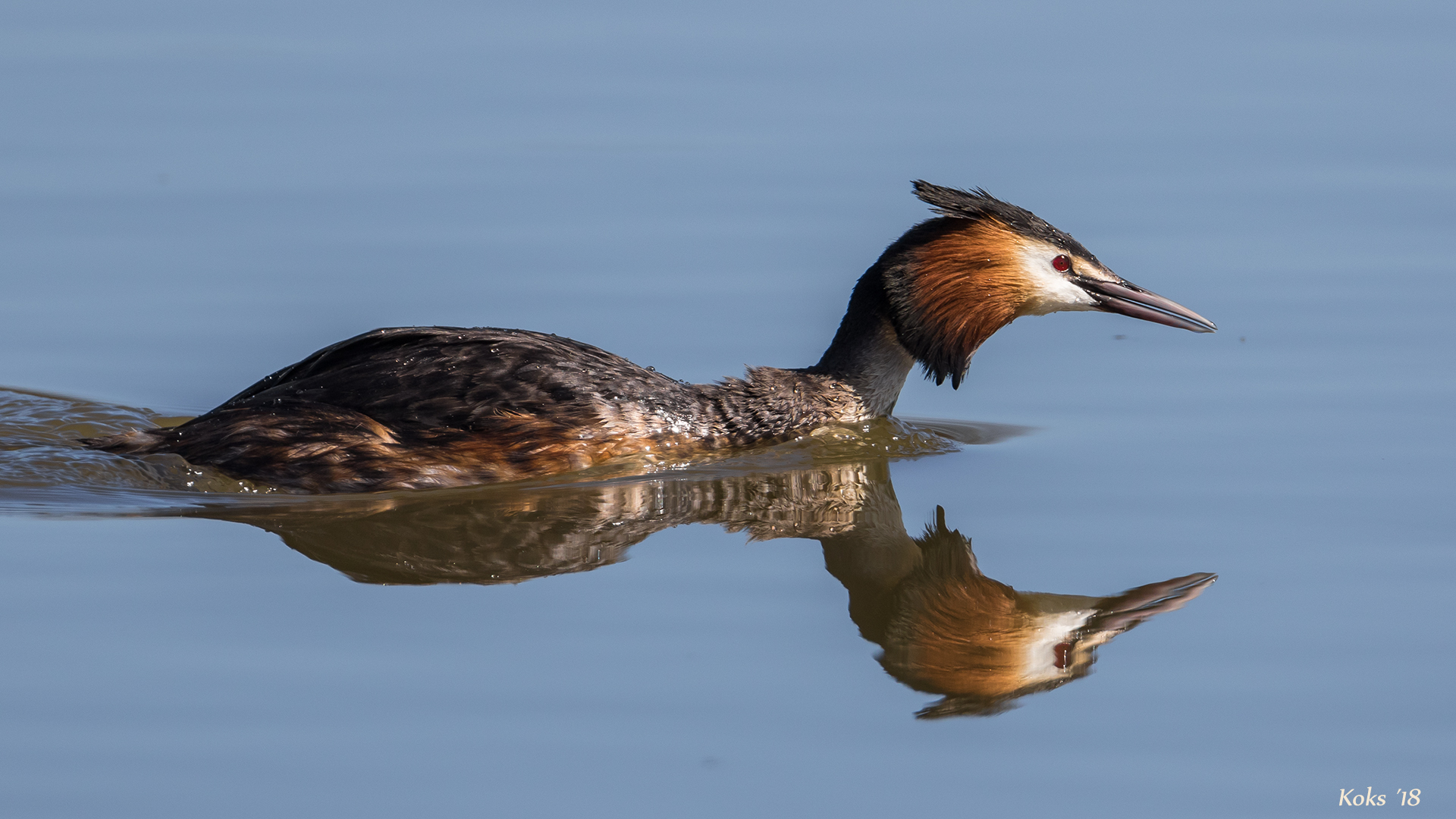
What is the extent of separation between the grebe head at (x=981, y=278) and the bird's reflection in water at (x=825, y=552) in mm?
964

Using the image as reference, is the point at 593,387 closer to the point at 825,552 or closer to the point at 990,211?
the point at 825,552

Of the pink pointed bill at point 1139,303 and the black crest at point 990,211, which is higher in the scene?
the black crest at point 990,211

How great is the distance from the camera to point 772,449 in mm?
9938

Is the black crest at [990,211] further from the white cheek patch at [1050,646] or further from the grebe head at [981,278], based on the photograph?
the white cheek patch at [1050,646]

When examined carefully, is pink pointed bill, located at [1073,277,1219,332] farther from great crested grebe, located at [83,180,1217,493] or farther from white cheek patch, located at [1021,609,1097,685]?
white cheek patch, located at [1021,609,1097,685]

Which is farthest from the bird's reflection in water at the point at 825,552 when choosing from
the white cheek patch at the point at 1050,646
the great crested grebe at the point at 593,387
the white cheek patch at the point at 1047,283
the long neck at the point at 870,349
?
the white cheek patch at the point at 1047,283

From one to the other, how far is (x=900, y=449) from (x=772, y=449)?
759 mm

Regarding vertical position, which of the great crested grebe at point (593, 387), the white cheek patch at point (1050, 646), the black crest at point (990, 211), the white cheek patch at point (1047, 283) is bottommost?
the white cheek patch at point (1050, 646)

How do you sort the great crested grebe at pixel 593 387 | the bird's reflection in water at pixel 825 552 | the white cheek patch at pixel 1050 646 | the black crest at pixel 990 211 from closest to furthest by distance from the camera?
1. the white cheek patch at pixel 1050 646
2. the bird's reflection in water at pixel 825 552
3. the great crested grebe at pixel 593 387
4. the black crest at pixel 990 211

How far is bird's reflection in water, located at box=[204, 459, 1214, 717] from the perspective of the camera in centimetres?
713

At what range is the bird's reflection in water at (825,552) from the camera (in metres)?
7.13

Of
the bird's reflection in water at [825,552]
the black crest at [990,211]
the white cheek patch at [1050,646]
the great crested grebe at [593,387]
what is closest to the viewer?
the white cheek patch at [1050,646]

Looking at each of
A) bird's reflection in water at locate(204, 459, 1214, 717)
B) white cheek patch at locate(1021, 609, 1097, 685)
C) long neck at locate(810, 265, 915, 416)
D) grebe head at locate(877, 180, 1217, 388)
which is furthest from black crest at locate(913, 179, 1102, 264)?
white cheek patch at locate(1021, 609, 1097, 685)

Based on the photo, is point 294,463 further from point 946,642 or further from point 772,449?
point 946,642
